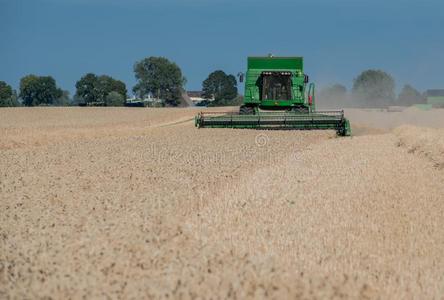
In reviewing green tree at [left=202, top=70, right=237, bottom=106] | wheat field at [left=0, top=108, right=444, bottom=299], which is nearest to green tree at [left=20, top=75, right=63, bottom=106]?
green tree at [left=202, top=70, right=237, bottom=106]

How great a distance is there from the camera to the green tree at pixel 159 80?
11581 centimetres

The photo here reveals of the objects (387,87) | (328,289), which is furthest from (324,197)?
(387,87)

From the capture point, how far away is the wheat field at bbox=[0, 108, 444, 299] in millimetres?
5824

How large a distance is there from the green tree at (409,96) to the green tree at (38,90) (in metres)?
69.1

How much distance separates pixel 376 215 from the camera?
29.3ft

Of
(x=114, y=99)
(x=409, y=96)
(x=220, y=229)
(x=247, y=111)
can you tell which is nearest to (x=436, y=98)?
(x=409, y=96)

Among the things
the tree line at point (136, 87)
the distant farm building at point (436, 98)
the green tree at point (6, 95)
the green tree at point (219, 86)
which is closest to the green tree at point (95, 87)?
the tree line at point (136, 87)

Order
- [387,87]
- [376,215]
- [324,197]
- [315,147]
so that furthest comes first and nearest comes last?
[387,87] → [315,147] → [324,197] → [376,215]

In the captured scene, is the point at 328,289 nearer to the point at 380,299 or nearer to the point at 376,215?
the point at 380,299

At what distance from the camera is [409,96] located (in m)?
143

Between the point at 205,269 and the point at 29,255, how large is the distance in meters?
1.81

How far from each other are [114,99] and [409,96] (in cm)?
6582

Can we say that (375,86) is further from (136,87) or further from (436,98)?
(136,87)

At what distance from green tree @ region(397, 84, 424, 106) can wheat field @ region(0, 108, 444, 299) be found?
13037 centimetres
